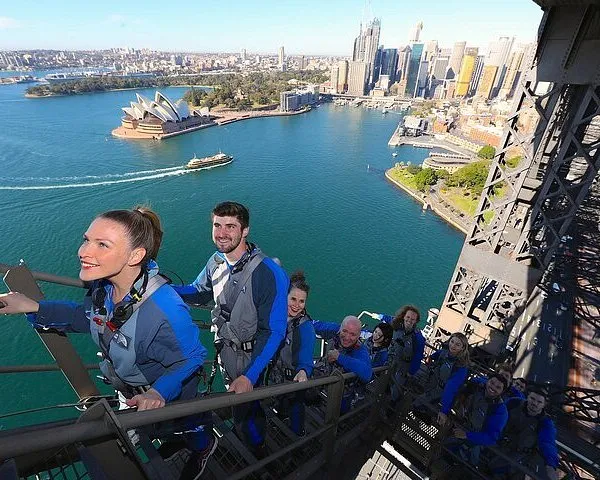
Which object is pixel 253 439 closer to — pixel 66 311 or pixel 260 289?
pixel 260 289

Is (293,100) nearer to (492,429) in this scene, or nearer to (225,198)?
(225,198)

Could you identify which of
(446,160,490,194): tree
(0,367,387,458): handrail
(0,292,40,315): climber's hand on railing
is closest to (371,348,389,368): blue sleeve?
(0,367,387,458): handrail

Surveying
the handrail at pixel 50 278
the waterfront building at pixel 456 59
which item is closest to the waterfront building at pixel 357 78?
the waterfront building at pixel 456 59

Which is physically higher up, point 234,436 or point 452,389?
point 234,436

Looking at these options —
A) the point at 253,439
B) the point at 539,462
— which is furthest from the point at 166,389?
the point at 539,462

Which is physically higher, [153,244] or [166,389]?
[153,244]

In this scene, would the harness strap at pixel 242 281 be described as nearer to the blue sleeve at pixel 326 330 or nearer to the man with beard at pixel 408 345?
the blue sleeve at pixel 326 330

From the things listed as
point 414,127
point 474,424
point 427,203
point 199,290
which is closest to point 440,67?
point 414,127
